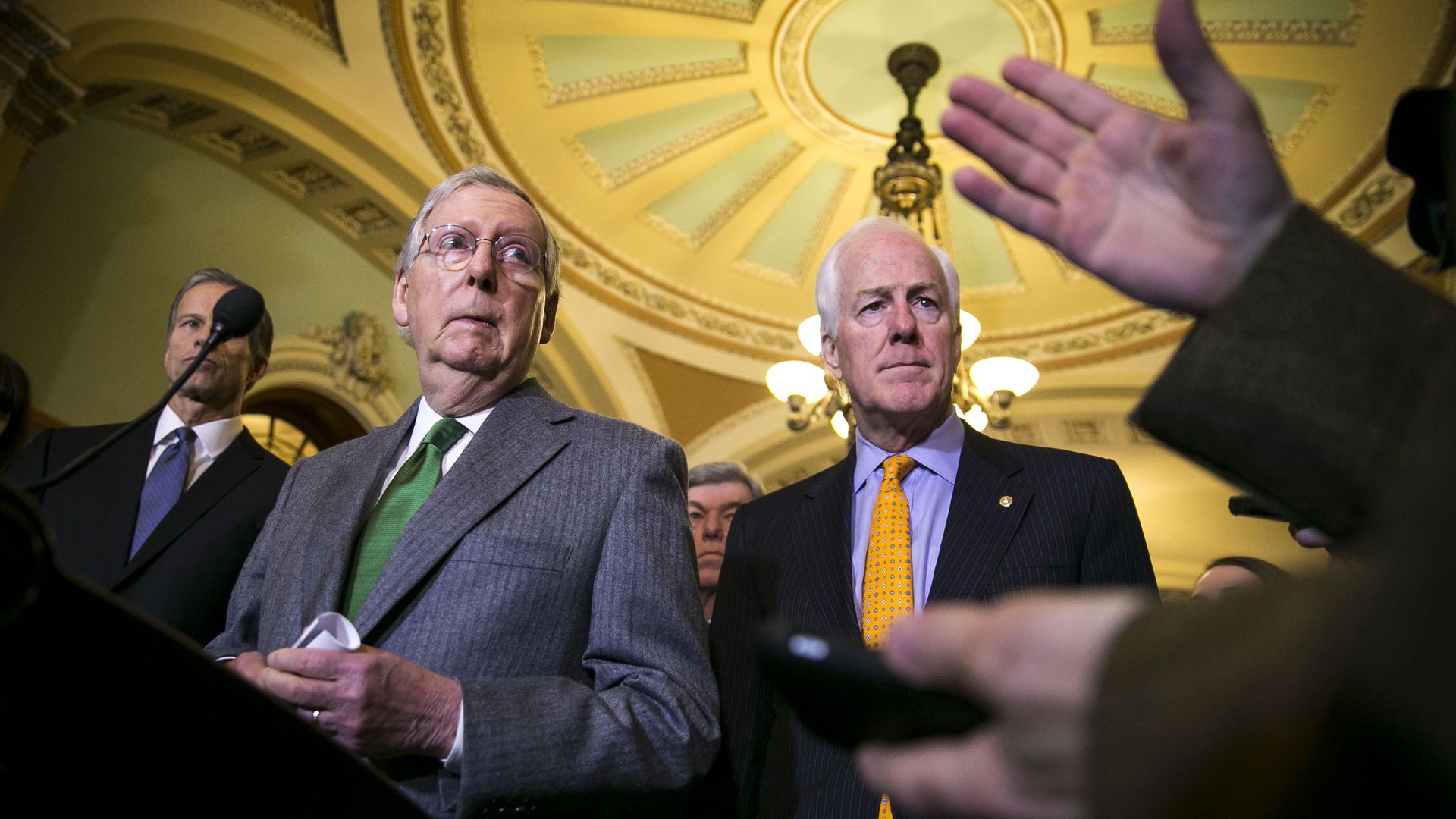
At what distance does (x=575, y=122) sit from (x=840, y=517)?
5.54 meters

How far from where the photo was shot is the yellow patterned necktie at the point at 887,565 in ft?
5.48

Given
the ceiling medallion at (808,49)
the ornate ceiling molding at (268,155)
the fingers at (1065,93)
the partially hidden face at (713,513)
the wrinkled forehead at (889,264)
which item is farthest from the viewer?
the ceiling medallion at (808,49)

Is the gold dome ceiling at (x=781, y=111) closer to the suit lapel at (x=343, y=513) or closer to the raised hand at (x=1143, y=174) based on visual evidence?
the suit lapel at (x=343, y=513)

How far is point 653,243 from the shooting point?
7.94m

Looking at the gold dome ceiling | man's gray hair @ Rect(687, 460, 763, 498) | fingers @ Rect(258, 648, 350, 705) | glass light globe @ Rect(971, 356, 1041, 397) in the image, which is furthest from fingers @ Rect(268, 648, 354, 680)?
the gold dome ceiling

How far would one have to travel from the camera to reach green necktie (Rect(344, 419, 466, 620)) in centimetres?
149

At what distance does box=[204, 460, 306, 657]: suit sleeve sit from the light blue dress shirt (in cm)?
102

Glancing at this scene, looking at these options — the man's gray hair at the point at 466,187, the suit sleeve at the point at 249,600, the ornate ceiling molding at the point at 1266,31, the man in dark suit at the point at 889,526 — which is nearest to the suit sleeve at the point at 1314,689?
the man in dark suit at the point at 889,526

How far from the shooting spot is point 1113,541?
1.67 metres

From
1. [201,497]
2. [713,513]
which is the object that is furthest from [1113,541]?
[713,513]

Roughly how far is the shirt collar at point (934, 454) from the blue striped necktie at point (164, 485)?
1620mm

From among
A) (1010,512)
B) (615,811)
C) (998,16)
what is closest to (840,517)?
(1010,512)

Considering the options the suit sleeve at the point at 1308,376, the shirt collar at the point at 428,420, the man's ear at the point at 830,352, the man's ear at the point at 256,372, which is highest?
the man's ear at the point at 256,372

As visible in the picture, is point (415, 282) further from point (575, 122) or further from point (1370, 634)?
point (575, 122)
